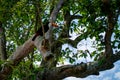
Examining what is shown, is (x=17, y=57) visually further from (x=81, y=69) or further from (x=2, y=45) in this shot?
(x=2, y=45)

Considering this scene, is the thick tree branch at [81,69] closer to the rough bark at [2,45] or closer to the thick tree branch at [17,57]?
the thick tree branch at [17,57]

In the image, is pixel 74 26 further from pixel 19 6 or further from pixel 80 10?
pixel 19 6

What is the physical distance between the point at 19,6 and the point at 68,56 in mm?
3043

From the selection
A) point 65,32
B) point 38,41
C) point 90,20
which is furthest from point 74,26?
point 38,41

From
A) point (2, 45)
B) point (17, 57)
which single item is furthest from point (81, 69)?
point (2, 45)

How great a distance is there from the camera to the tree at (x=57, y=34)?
34.5ft

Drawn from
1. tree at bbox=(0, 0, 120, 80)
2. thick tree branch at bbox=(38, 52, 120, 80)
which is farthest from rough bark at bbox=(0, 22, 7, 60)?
thick tree branch at bbox=(38, 52, 120, 80)

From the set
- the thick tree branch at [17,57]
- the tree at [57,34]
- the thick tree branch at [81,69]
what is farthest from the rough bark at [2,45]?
the thick tree branch at [81,69]

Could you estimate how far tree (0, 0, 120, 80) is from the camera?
1052cm

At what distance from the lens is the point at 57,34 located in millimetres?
13242

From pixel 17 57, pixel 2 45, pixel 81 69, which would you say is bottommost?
pixel 81 69

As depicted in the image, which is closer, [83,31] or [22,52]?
[22,52]

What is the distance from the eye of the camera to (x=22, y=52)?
1183cm

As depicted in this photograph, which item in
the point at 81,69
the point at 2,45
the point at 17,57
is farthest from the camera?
the point at 2,45
